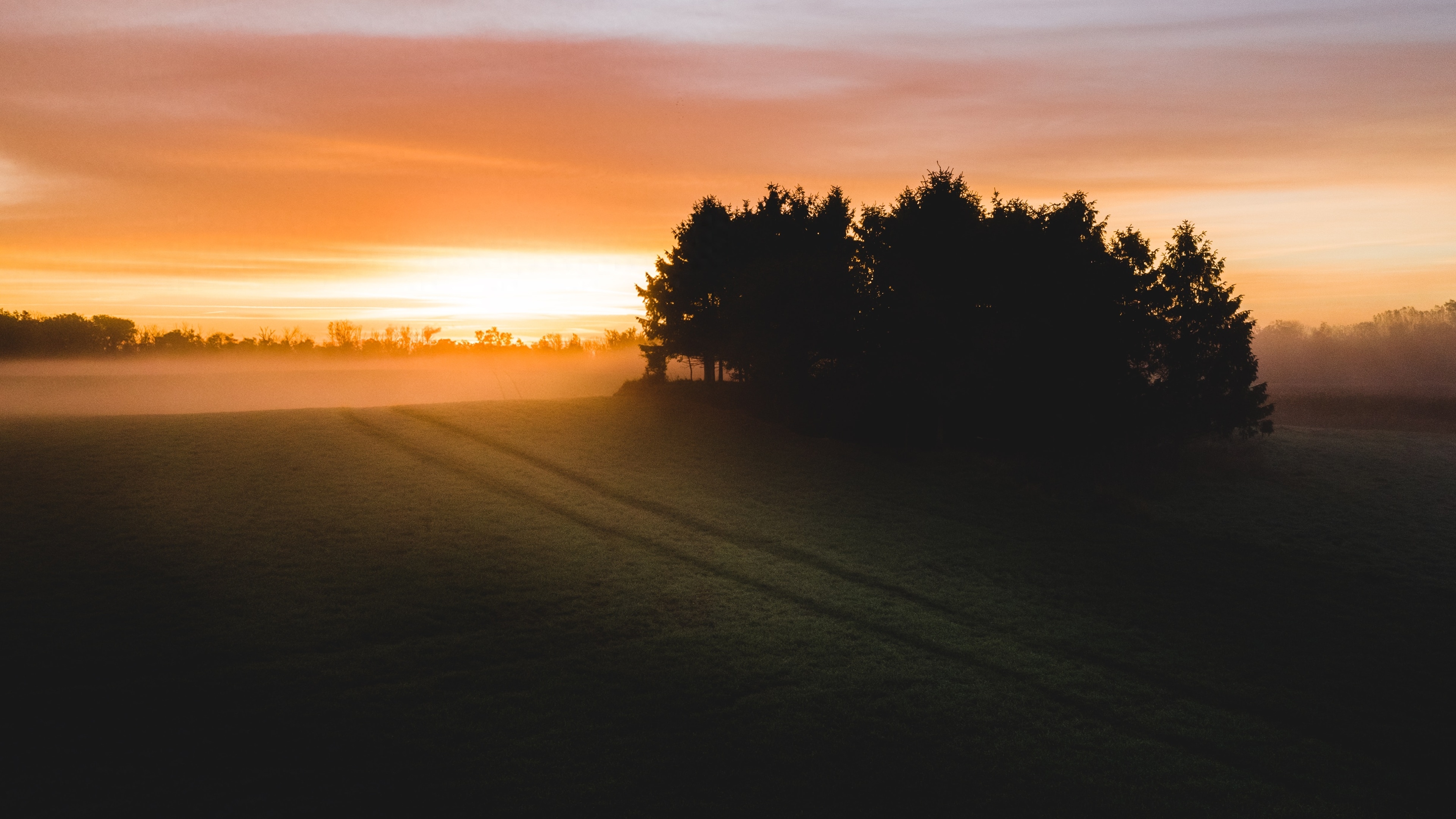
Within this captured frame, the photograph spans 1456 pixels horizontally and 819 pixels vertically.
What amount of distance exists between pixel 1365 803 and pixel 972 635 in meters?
7.54

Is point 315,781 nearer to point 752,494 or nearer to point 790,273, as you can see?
point 752,494

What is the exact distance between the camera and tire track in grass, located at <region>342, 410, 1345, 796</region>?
13.1 meters

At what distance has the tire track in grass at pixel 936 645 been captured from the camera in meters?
13.1

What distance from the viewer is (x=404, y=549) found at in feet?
70.7

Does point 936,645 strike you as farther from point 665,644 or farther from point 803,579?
point 665,644

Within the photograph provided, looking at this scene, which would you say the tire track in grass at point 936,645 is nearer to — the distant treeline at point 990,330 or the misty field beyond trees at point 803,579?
the misty field beyond trees at point 803,579

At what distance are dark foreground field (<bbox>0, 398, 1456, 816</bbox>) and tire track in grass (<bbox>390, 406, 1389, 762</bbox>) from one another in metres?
0.12

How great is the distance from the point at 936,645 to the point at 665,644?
624 cm

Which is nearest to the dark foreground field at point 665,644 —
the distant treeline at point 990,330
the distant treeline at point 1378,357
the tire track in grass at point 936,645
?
the tire track in grass at point 936,645

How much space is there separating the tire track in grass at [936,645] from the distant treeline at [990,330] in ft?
67.6

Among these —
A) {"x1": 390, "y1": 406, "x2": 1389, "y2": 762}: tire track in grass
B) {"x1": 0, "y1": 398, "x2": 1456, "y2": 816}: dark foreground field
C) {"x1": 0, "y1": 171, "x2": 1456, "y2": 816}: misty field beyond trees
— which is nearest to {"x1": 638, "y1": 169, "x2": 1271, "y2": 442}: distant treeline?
{"x1": 0, "y1": 171, "x2": 1456, "y2": 816}: misty field beyond trees

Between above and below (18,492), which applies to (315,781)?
below

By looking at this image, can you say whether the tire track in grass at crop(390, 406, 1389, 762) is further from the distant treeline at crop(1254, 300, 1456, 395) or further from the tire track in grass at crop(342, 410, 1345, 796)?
the distant treeline at crop(1254, 300, 1456, 395)

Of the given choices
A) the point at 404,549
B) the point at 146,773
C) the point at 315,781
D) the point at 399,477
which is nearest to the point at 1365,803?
the point at 315,781
